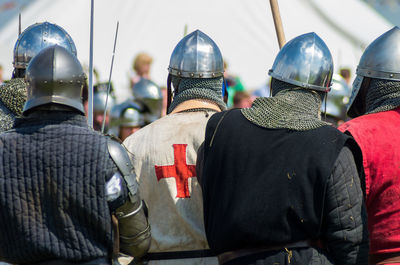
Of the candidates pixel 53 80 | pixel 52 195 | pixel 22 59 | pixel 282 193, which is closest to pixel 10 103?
pixel 22 59

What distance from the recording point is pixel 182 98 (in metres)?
4.59

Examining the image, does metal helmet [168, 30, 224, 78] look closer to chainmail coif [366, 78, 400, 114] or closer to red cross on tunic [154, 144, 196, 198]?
red cross on tunic [154, 144, 196, 198]

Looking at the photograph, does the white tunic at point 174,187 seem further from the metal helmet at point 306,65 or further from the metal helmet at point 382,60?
the metal helmet at point 382,60

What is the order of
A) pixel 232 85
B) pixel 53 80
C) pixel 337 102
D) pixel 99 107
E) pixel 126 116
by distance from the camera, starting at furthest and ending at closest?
pixel 232 85 < pixel 99 107 < pixel 126 116 < pixel 337 102 < pixel 53 80

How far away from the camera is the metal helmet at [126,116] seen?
27.8ft

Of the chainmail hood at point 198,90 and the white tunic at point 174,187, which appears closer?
the white tunic at point 174,187

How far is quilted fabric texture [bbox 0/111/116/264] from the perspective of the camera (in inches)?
136

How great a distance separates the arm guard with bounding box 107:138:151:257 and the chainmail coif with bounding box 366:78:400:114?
61.5 inches

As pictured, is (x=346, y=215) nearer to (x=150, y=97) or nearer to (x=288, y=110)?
(x=288, y=110)

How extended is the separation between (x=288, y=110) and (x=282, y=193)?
498 mm

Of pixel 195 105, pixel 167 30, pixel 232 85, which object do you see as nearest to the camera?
pixel 195 105

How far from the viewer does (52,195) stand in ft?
11.3

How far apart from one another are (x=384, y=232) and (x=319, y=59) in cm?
103

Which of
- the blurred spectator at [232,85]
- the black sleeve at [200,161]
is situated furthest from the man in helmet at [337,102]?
the black sleeve at [200,161]
